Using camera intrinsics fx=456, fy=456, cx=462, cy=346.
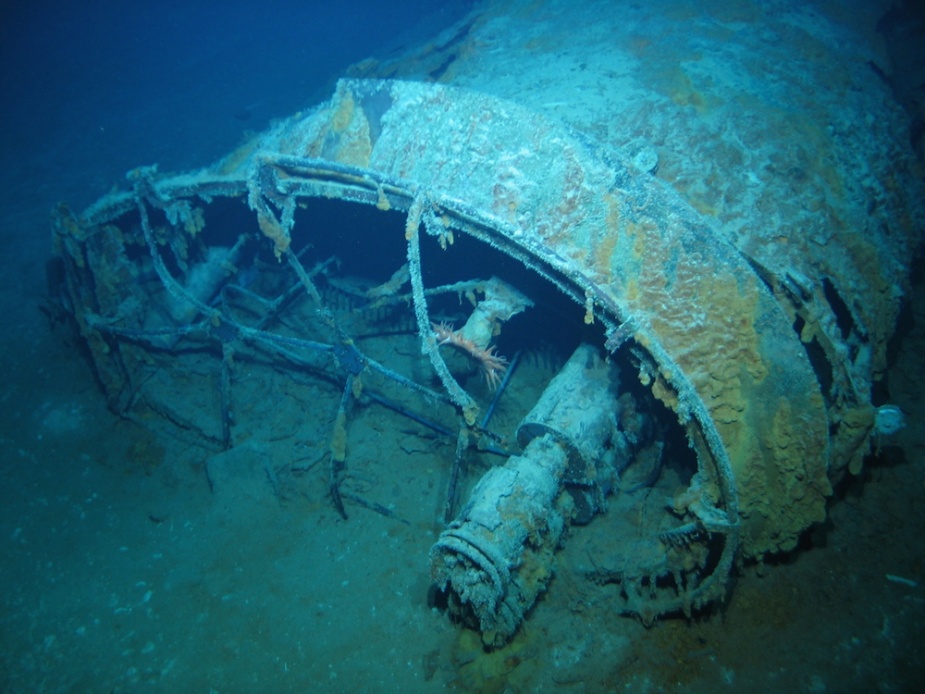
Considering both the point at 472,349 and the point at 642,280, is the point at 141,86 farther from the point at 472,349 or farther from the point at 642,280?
the point at 642,280

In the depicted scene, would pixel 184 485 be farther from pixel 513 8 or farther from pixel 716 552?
pixel 513 8

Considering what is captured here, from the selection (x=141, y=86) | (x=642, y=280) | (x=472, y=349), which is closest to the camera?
(x=642, y=280)

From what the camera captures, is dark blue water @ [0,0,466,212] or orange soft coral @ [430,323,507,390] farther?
dark blue water @ [0,0,466,212]

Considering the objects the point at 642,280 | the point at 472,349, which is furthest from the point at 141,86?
the point at 642,280

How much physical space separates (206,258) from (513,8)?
490 cm

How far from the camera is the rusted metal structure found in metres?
2.33

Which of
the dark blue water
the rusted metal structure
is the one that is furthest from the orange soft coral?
the dark blue water

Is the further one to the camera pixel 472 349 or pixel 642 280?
pixel 472 349

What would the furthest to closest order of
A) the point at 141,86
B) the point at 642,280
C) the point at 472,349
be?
the point at 141,86, the point at 472,349, the point at 642,280

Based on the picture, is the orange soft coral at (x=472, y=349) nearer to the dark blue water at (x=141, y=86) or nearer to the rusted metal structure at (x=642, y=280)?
the rusted metal structure at (x=642, y=280)

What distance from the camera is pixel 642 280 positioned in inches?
92.6

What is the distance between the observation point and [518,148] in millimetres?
2637

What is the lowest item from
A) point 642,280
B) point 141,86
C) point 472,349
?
point 472,349

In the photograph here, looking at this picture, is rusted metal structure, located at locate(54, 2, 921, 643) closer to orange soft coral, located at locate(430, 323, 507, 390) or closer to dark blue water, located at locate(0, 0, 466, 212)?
orange soft coral, located at locate(430, 323, 507, 390)
